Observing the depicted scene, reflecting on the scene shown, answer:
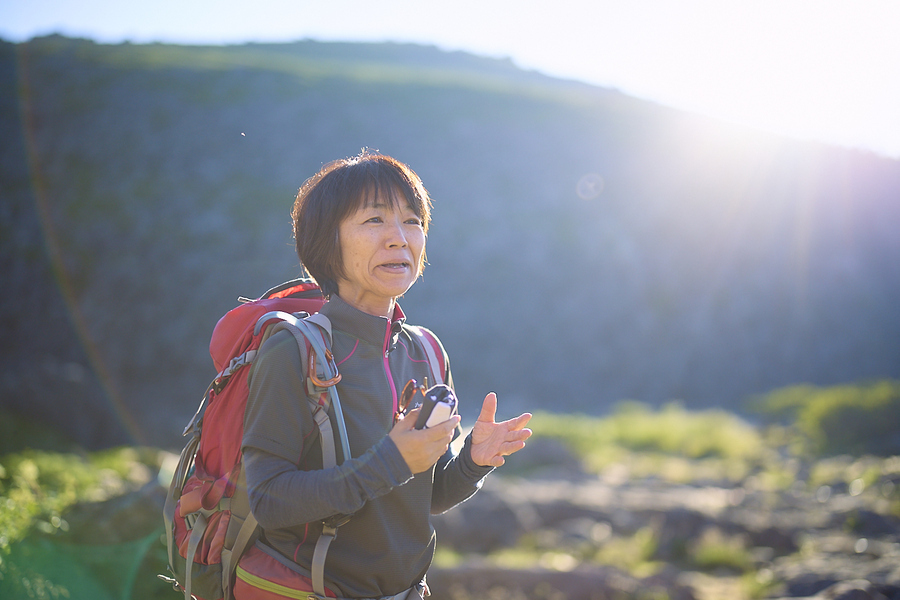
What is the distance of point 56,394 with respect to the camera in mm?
12812

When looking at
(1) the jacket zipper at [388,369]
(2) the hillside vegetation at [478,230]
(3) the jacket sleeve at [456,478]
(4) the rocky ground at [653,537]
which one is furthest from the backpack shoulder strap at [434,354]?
(2) the hillside vegetation at [478,230]

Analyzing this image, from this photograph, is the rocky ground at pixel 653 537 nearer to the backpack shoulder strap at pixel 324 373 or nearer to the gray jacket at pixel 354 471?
the gray jacket at pixel 354 471

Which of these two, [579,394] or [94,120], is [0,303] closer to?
[94,120]

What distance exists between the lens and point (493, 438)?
6.23 ft

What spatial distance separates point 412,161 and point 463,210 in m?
4.57

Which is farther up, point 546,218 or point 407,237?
point 546,218

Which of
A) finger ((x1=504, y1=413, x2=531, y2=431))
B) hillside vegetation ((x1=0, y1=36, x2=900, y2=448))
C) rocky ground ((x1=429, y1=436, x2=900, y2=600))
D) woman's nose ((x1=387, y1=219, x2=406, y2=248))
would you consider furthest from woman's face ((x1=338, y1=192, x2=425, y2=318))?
hillside vegetation ((x1=0, y1=36, x2=900, y2=448))

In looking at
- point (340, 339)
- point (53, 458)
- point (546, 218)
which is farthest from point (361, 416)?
point (546, 218)

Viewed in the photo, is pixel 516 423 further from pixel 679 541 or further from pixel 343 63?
pixel 343 63

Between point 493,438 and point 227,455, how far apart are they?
0.76 m

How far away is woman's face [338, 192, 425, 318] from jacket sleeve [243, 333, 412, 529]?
33cm

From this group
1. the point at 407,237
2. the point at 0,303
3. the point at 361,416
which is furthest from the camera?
the point at 0,303

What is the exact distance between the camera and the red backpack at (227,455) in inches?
63.4

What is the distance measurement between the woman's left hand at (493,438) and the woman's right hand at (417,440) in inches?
14.2
